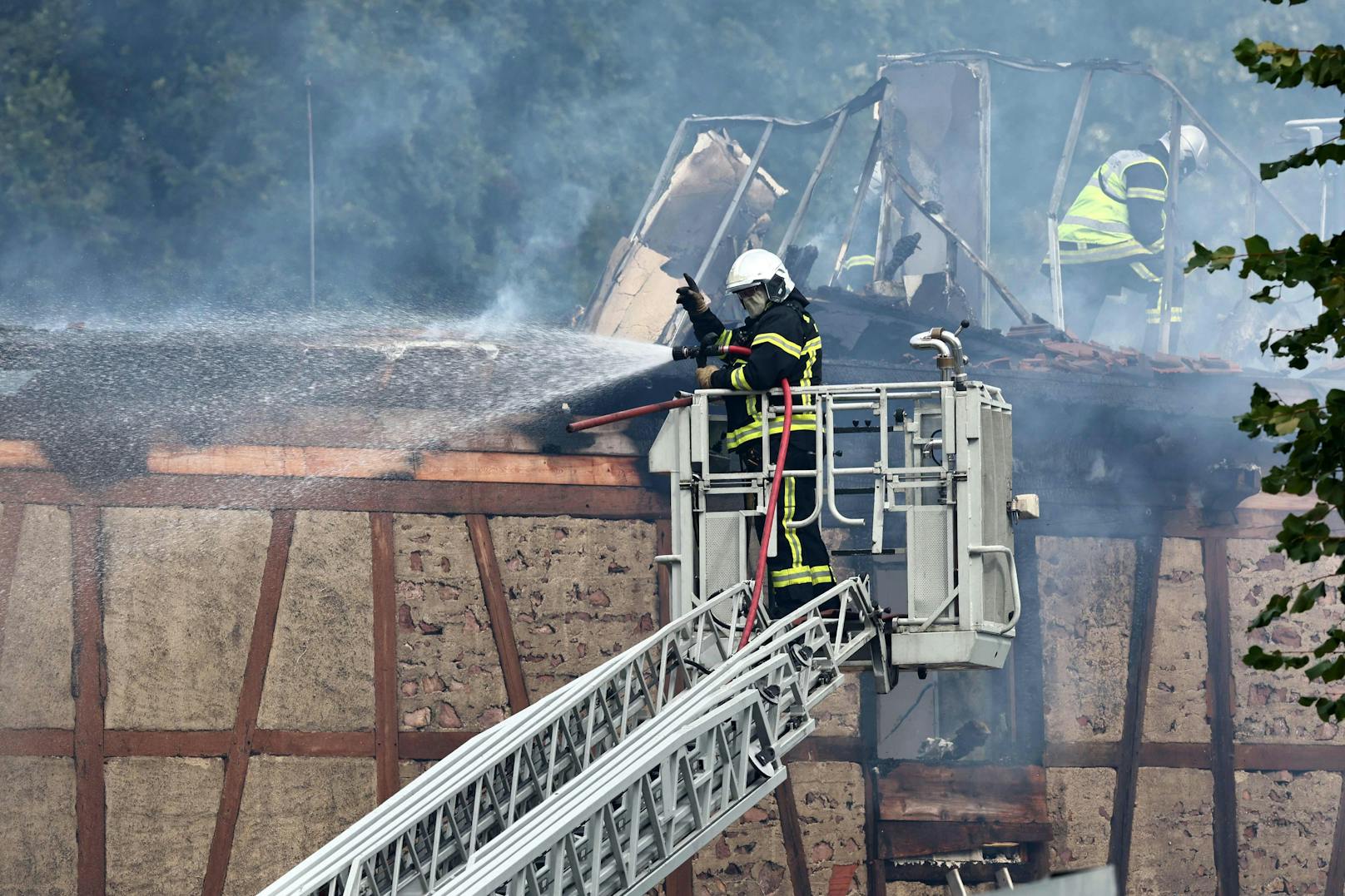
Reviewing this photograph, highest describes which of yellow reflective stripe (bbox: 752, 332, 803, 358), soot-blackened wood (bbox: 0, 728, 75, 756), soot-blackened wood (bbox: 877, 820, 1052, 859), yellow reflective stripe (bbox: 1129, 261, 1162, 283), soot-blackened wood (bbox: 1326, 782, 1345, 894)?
yellow reflective stripe (bbox: 1129, 261, 1162, 283)

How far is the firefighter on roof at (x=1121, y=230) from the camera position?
1358cm

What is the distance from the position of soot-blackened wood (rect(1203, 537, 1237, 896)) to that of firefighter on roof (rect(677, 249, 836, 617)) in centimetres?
519

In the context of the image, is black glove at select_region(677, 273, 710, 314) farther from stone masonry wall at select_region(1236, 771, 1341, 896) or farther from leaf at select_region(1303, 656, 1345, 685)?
stone masonry wall at select_region(1236, 771, 1341, 896)

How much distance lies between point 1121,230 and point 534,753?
868cm

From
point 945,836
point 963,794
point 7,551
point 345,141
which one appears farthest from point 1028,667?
point 345,141

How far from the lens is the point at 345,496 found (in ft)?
34.9

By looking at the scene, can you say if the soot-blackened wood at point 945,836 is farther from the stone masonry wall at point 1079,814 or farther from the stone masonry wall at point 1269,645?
the stone masonry wall at point 1269,645

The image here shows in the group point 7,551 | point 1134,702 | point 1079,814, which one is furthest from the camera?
point 1134,702

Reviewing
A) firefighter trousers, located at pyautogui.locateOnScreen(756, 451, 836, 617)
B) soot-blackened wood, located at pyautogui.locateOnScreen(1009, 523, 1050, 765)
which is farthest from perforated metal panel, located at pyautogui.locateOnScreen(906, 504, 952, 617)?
soot-blackened wood, located at pyautogui.locateOnScreen(1009, 523, 1050, 765)

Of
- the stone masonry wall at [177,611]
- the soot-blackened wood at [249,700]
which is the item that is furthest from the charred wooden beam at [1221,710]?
the stone masonry wall at [177,611]

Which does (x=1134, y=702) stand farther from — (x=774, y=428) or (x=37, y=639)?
(x=37, y=639)

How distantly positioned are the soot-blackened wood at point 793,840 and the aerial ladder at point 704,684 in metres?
3.16

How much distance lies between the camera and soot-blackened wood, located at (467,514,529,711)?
10.6m

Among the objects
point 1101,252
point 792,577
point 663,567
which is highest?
point 1101,252
